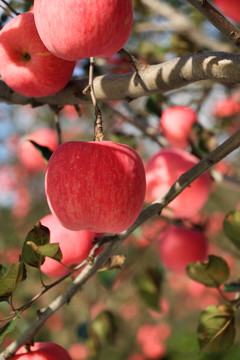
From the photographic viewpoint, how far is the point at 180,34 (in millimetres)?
1667

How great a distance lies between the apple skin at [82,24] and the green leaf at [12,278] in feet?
1.08

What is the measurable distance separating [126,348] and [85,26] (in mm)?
2887

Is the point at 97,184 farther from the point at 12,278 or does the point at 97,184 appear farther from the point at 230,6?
the point at 230,6

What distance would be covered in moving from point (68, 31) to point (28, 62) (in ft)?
0.56

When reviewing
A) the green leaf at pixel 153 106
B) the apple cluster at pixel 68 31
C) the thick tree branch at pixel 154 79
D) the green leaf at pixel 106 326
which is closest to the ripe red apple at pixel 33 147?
the green leaf at pixel 153 106

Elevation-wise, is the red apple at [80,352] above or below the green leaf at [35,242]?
below

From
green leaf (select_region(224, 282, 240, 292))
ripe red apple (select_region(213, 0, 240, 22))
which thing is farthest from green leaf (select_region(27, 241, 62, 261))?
ripe red apple (select_region(213, 0, 240, 22))

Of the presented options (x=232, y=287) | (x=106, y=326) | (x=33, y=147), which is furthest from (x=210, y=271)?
(x=33, y=147)

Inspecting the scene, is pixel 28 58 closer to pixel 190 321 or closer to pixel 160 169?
pixel 160 169

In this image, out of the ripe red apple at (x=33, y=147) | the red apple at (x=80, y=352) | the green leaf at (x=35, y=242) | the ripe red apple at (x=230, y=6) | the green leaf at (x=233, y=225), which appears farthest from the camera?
the red apple at (x=80, y=352)

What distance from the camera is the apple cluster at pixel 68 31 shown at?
0.57 meters

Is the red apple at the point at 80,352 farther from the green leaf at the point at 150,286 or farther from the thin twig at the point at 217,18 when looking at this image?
the thin twig at the point at 217,18

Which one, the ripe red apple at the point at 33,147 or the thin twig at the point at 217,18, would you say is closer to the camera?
the thin twig at the point at 217,18

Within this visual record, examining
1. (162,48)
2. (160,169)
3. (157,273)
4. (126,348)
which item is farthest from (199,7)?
(126,348)
